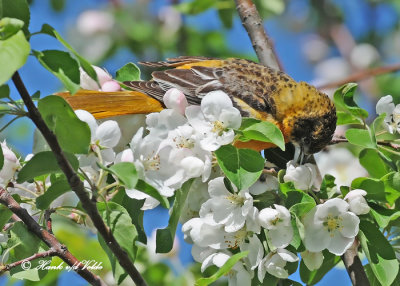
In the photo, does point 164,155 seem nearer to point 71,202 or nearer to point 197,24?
point 71,202

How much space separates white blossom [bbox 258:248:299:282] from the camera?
2.34 m

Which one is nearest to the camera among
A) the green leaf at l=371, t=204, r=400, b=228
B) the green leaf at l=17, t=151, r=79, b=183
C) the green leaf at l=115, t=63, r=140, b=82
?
the green leaf at l=17, t=151, r=79, b=183

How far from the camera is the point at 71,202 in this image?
2705mm

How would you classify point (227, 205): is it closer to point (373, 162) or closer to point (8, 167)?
point (8, 167)

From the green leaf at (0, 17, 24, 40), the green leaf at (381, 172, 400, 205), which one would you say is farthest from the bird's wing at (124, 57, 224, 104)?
the green leaf at (0, 17, 24, 40)

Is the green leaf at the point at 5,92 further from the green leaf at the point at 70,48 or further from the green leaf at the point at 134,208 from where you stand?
the green leaf at the point at 134,208

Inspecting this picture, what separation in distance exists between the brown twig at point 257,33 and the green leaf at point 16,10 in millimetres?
2083

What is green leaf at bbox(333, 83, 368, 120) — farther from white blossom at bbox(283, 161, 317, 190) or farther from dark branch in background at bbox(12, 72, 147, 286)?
dark branch in background at bbox(12, 72, 147, 286)

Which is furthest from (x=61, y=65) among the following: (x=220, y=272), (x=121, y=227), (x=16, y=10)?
(x=220, y=272)

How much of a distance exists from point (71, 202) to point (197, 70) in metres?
1.29

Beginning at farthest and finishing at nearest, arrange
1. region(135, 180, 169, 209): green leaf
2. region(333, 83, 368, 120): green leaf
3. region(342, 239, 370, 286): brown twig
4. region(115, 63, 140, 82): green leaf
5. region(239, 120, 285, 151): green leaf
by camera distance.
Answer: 1. region(115, 63, 140, 82): green leaf
2. region(333, 83, 368, 120): green leaf
3. region(342, 239, 370, 286): brown twig
4. region(239, 120, 285, 151): green leaf
5. region(135, 180, 169, 209): green leaf

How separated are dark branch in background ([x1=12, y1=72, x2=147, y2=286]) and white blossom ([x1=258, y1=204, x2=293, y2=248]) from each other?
526 millimetres

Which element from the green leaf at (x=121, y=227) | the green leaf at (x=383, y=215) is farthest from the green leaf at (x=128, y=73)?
the green leaf at (x=383, y=215)

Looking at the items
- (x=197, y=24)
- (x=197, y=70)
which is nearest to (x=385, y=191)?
(x=197, y=70)
